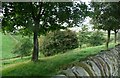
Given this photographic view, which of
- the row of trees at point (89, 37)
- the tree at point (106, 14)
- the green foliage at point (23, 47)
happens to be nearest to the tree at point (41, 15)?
the tree at point (106, 14)

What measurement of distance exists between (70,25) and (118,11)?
5.57m

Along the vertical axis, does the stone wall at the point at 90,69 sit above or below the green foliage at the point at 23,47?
above

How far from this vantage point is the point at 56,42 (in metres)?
21.2

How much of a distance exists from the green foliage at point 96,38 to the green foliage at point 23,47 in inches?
343

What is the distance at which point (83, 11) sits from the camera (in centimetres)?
1440

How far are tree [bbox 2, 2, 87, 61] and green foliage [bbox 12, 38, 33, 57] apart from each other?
483 centimetres

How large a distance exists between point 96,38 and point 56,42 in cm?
779

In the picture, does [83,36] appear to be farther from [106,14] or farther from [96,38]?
[106,14]

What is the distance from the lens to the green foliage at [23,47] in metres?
19.8

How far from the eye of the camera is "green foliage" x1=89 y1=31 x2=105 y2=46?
2728cm

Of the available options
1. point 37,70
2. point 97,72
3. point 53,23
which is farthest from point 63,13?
point 97,72

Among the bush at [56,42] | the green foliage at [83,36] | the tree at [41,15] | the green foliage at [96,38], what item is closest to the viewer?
the tree at [41,15]

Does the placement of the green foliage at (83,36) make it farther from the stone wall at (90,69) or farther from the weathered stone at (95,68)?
the weathered stone at (95,68)

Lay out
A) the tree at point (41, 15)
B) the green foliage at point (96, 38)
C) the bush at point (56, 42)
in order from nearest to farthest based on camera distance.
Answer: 1. the tree at point (41, 15)
2. the bush at point (56, 42)
3. the green foliage at point (96, 38)
